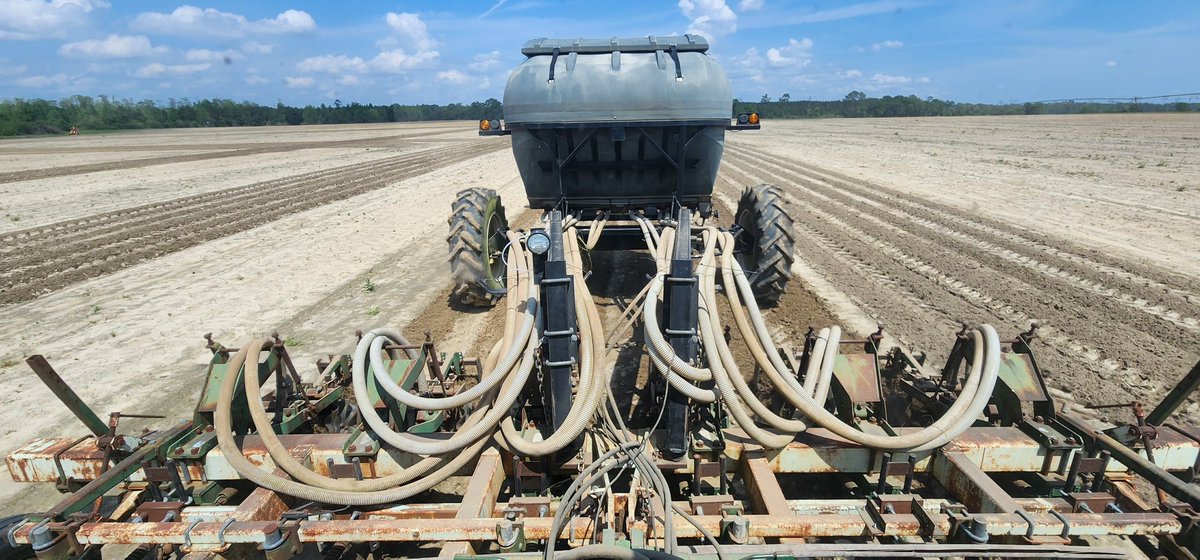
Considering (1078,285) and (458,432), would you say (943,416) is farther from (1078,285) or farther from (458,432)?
(1078,285)

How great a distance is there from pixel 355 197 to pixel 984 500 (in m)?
16.3

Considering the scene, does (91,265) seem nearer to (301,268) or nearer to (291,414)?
(301,268)

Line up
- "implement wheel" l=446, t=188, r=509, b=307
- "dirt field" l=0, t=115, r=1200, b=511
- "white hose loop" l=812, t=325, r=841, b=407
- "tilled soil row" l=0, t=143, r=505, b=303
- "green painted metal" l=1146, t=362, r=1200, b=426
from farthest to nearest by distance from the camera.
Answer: "tilled soil row" l=0, t=143, r=505, b=303
"implement wheel" l=446, t=188, r=509, b=307
"dirt field" l=0, t=115, r=1200, b=511
"white hose loop" l=812, t=325, r=841, b=407
"green painted metal" l=1146, t=362, r=1200, b=426

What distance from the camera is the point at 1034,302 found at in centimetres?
669

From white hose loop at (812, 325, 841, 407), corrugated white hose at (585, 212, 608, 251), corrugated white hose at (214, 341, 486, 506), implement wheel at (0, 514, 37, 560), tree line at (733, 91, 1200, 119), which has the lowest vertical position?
implement wheel at (0, 514, 37, 560)

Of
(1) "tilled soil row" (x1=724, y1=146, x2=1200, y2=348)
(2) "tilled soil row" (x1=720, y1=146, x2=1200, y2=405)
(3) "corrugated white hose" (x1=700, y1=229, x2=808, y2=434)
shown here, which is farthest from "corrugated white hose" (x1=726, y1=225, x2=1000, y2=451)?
(1) "tilled soil row" (x1=724, y1=146, x2=1200, y2=348)

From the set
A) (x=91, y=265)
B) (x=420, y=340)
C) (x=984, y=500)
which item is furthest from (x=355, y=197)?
(x=984, y=500)

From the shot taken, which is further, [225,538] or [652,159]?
[652,159]

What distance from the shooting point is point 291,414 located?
11.5 ft

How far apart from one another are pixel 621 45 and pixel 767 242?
8.22ft

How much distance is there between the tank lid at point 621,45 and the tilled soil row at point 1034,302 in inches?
150

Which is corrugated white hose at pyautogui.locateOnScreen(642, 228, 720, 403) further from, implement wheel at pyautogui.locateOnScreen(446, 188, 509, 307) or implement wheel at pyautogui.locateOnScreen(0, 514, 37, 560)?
implement wheel at pyautogui.locateOnScreen(446, 188, 509, 307)

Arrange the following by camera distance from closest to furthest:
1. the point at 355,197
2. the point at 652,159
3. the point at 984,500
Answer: the point at 984,500 < the point at 652,159 < the point at 355,197

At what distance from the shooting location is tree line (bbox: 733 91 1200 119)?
238 feet
